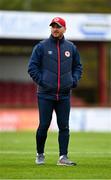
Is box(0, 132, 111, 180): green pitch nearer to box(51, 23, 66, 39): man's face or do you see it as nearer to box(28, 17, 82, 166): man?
box(28, 17, 82, 166): man

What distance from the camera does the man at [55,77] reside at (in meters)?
13.4

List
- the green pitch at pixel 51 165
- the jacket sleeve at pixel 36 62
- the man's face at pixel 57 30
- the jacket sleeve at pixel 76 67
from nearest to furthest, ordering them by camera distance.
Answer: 1. the green pitch at pixel 51 165
2. the man's face at pixel 57 30
3. the jacket sleeve at pixel 36 62
4. the jacket sleeve at pixel 76 67

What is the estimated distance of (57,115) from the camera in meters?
13.6

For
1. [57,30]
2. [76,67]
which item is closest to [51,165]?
[76,67]

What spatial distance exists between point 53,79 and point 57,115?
575mm

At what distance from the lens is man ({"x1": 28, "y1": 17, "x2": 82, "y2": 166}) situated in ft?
43.9

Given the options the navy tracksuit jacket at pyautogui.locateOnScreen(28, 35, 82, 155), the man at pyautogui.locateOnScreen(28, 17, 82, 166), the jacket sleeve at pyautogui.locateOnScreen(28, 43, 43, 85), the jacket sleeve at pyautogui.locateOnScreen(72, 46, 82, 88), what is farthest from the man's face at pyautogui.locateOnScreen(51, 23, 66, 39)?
the jacket sleeve at pyautogui.locateOnScreen(72, 46, 82, 88)

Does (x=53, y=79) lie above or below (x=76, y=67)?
below

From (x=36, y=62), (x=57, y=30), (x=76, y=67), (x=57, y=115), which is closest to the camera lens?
(x=57, y=30)

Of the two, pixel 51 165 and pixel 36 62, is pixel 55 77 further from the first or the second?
pixel 51 165

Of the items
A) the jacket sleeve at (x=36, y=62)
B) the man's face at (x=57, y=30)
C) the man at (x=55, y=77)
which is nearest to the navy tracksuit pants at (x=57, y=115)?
the man at (x=55, y=77)

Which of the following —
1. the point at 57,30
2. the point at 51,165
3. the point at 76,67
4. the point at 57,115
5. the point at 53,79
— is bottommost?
the point at 51,165

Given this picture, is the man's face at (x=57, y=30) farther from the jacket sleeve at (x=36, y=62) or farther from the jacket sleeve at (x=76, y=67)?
the jacket sleeve at (x=76, y=67)

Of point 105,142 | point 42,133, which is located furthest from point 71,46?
point 105,142
